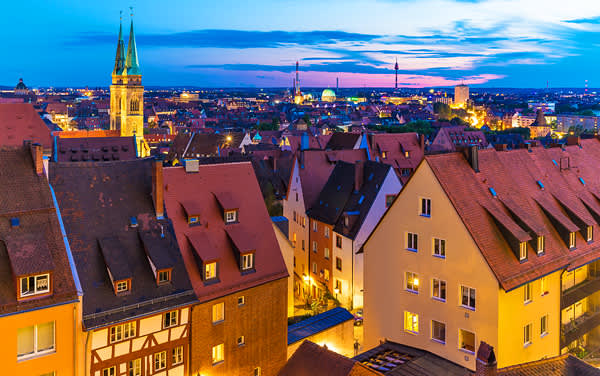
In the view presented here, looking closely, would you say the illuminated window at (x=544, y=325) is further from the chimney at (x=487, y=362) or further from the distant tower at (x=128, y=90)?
the distant tower at (x=128, y=90)

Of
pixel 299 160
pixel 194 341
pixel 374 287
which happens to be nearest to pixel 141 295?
pixel 194 341

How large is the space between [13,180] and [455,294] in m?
21.9

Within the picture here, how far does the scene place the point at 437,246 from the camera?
28953mm

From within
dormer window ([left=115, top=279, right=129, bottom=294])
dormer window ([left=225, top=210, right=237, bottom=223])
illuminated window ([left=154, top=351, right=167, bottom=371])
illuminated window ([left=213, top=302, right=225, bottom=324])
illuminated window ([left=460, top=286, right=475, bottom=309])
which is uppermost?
dormer window ([left=225, top=210, right=237, bottom=223])

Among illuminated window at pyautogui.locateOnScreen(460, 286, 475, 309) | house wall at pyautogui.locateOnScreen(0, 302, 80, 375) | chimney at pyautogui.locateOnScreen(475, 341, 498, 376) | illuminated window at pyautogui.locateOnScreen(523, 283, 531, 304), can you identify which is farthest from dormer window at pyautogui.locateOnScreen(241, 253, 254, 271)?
chimney at pyautogui.locateOnScreen(475, 341, 498, 376)

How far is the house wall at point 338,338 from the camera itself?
115ft

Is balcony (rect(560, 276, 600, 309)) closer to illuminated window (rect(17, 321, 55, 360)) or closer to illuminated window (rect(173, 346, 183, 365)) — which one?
illuminated window (rect(173, 346, 183, 365))

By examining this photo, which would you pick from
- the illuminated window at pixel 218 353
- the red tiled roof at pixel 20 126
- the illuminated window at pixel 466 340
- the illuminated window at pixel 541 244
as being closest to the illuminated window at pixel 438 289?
the illuminated window at pixel 466 340

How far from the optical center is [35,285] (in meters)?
22.5

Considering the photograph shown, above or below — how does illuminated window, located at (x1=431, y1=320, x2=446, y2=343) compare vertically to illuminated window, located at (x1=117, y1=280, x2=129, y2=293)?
below

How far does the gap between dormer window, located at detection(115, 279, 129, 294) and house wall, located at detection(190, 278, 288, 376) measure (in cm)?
369

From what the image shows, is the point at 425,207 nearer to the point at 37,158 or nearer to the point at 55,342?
the point at 55,342

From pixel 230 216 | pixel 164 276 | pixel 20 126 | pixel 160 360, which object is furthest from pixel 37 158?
pixel 20 126

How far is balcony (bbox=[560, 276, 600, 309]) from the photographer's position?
100 ft
